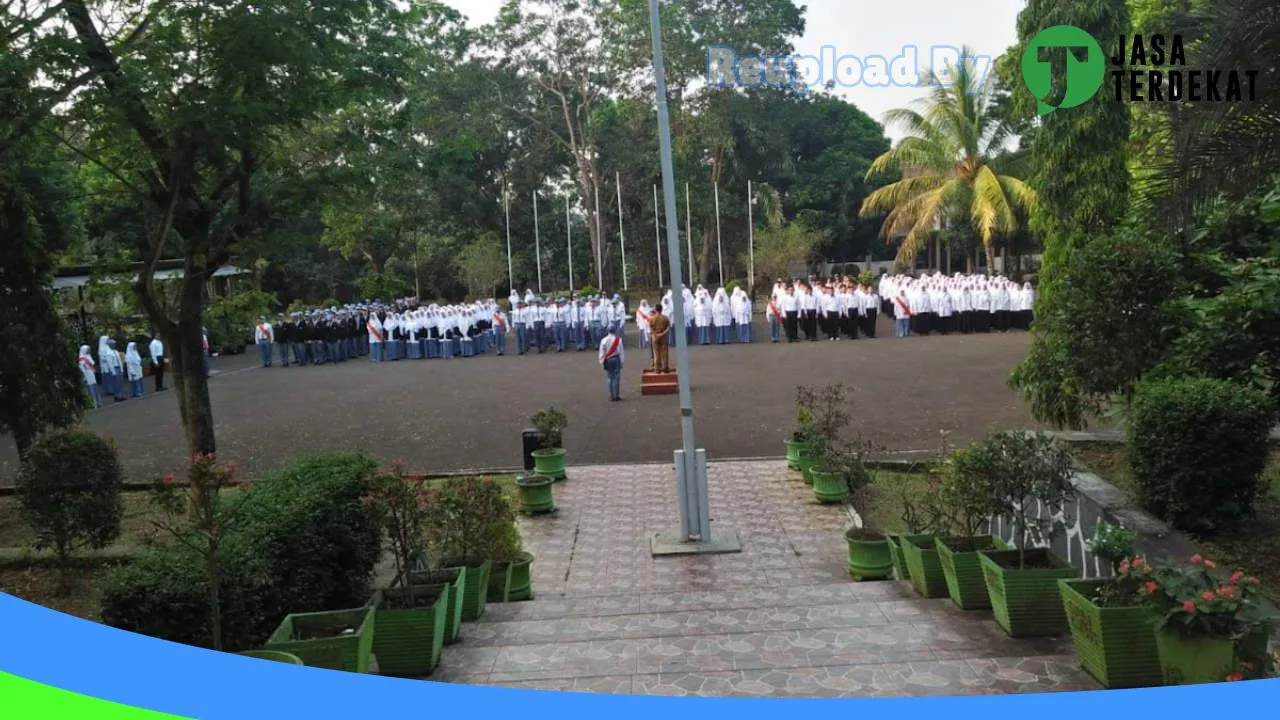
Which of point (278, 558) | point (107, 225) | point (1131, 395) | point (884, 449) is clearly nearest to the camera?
point (278, 558)

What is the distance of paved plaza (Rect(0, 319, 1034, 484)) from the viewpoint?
12.0m

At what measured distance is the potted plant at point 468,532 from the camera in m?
6.03

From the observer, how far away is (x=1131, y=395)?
25.4 ft

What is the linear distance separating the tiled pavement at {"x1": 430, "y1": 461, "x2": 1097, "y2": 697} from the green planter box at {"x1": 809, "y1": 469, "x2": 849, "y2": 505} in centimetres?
21

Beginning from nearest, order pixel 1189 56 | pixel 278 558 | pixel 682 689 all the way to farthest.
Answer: pixel 682 689
pixel 278 558
pixel 1189 56

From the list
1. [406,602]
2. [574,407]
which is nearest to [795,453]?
[574,407]

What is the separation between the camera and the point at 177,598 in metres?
4.56

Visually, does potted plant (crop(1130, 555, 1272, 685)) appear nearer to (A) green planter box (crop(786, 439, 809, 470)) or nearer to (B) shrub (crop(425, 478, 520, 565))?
(B) shrub (crop(425, 478, 520, 565))

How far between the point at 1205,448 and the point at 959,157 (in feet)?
78.4

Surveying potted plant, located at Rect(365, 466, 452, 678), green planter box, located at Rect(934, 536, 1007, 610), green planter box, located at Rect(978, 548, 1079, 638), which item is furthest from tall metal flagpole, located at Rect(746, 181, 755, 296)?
green planter box, located at Rect(978, 548, 1079, 638)

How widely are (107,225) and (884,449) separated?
917 inches

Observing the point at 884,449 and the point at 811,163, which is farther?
the point at 811,163

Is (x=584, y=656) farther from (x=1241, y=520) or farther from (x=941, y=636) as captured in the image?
(x=1241, y=520)

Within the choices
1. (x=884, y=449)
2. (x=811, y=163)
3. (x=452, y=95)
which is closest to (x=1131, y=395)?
(x=884, y=449)
